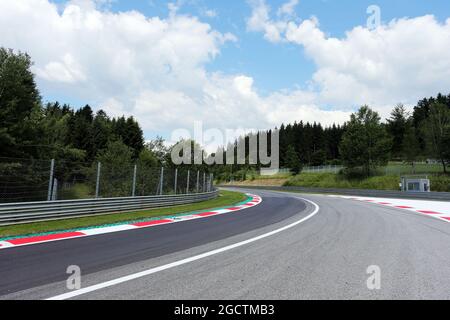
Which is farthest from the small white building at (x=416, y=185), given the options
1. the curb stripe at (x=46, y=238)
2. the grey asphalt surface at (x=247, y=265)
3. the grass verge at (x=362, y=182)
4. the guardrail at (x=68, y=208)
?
the curb stripe at (x=46, y=238)

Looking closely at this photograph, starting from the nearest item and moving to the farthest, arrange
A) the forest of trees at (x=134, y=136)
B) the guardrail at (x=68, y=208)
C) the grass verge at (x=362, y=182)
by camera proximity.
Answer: the guardrail at (x=68, y=208), the forest of trees at (x=134, y=136), the grass verge at (x=362, y=182)

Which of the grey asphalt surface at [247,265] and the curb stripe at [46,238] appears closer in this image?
the grey asphalt surface at [247,265]

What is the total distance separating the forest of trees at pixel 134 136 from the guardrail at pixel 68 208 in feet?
9.01

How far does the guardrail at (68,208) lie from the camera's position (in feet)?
32.9

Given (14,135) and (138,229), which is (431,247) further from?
(14,135)

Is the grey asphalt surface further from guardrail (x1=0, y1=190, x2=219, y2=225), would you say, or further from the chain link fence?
the chain link fence

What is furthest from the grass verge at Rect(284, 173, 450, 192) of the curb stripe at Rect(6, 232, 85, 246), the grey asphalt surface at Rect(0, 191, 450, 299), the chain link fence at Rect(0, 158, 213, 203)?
the curb stripe at Rect(6, 232, 85, 246)

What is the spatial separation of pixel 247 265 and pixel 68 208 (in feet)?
28.6

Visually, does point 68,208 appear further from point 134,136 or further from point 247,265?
point 134,136

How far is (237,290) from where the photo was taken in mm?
4070

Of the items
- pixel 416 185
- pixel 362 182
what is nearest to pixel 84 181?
pixel 416 185

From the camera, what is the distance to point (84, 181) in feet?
44.3

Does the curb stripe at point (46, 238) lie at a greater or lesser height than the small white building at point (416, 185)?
lesser

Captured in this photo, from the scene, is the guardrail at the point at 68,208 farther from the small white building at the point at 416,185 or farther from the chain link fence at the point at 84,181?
the small white building at the point at 416,185
